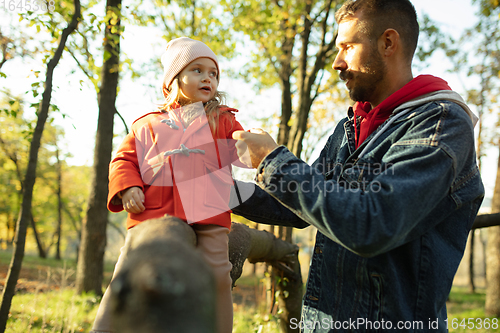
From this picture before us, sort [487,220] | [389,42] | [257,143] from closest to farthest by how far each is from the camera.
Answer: [257,143] < [389,42] < [487,220]

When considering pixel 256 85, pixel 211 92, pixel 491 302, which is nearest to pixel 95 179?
pixel 211 92

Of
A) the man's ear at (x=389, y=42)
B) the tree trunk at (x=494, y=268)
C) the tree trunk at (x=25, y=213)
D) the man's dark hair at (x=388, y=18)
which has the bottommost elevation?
the tree trunk at (x=494, y=268)

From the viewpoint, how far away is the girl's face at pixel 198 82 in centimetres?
223

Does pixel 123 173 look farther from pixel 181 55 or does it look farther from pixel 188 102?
pixel 181 55

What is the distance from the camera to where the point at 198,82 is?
7.35 feet

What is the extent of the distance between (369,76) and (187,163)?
3.73 ft

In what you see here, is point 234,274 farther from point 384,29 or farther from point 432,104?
point 384,29

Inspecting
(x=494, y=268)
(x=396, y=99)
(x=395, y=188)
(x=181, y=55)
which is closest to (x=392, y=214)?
(x=395, y=188)

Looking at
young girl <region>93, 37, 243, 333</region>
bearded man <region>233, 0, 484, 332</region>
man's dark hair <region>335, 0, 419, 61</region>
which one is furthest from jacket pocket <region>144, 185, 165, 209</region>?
man's dark hair <region>335, 0, 419, 61</region>

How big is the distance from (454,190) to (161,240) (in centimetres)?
126

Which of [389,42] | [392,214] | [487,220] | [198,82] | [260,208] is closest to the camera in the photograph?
[392,214]

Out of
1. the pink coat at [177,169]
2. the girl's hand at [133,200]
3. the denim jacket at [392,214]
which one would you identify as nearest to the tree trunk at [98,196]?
the pink coat at [177,169]

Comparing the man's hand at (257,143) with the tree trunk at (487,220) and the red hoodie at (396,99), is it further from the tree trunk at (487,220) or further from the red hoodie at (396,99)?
the tree trunk at (487,220)

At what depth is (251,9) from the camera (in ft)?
31.1
